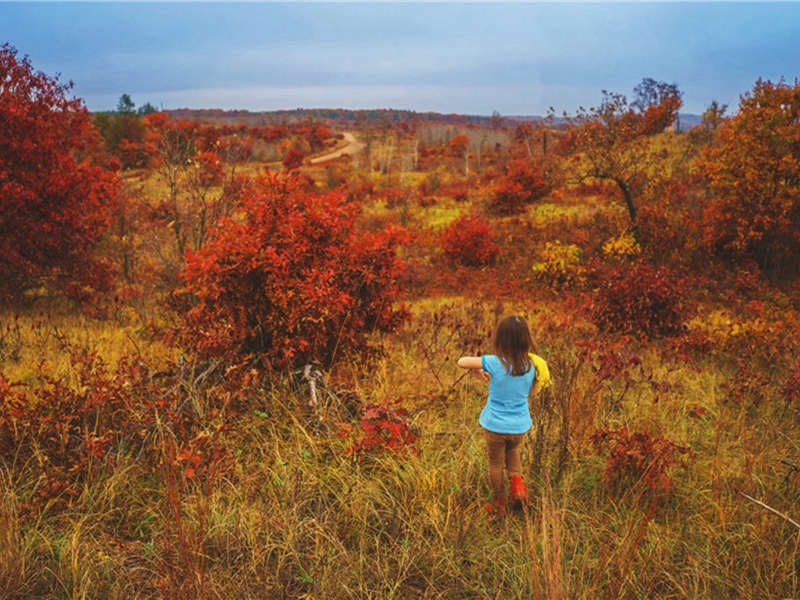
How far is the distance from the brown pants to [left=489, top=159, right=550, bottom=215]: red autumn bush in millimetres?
→ 19165

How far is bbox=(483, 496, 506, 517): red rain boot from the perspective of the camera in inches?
130

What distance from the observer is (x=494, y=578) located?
270 cm

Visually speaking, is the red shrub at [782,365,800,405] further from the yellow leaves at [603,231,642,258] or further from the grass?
the yellow leaves at [603,231,642,258]

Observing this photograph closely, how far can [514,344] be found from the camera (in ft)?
10.8

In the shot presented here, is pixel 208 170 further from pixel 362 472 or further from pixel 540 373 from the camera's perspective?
pixel 540 373

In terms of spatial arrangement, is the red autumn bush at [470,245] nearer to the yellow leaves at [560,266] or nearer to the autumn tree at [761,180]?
the yellow leaves at [560,266]

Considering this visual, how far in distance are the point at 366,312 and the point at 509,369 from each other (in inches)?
95.8

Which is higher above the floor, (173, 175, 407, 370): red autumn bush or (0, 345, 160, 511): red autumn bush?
(173, 175, 407, 370): red autumn bush

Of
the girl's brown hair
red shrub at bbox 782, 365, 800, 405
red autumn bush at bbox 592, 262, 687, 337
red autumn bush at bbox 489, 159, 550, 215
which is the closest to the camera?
the girl's brown hair

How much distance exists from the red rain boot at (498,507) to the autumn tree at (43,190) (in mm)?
8638

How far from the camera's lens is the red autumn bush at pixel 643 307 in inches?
365

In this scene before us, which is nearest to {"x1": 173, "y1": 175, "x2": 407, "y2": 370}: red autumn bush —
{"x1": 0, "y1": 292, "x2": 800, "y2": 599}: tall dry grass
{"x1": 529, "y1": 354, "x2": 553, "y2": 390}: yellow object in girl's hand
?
{"x1": 0, "y1": 292, "x2": 800, "y2": 599}: tall dry grass

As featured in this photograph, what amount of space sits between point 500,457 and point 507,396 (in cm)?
39

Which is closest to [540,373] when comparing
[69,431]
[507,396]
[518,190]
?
[507,396]
